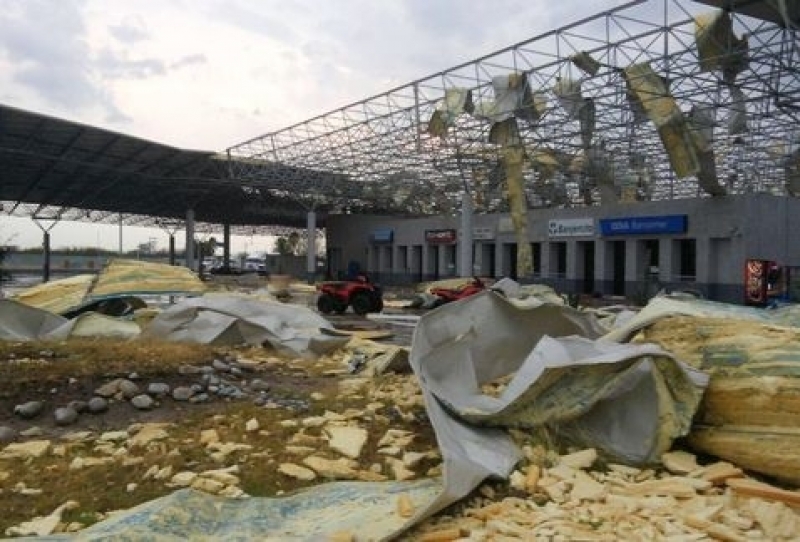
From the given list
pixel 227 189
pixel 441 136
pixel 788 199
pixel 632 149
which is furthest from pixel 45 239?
pixel 788 199

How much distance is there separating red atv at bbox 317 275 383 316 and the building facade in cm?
1338

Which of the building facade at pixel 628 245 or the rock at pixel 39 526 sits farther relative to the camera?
the building facade at pixel 628 245

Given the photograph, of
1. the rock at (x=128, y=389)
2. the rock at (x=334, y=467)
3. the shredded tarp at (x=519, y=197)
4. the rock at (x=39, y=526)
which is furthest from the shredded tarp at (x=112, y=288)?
the shredded tarp at (x=519, y=197)

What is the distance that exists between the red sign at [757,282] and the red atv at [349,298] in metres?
12.5

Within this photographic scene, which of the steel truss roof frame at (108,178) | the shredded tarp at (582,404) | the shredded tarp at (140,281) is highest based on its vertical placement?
the steel truss roof frame at (108,178)

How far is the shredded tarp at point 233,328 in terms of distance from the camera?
13031 millimetres

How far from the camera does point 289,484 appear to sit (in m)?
5.89

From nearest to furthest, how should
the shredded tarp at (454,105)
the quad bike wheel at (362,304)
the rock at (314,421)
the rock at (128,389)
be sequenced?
the rock at (314,421) < the rock at (128,389) < the quad bike wheel at (362,304) < the shredded tarp at (454,105)

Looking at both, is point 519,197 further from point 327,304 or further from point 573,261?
point 327,304

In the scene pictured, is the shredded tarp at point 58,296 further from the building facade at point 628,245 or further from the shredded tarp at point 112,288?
the building facade at point 628,245

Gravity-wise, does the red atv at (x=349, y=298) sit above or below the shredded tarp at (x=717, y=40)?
below

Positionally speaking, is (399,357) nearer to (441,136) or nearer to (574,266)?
(441,136)

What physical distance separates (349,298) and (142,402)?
55.0 ft

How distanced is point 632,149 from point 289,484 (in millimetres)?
34943
